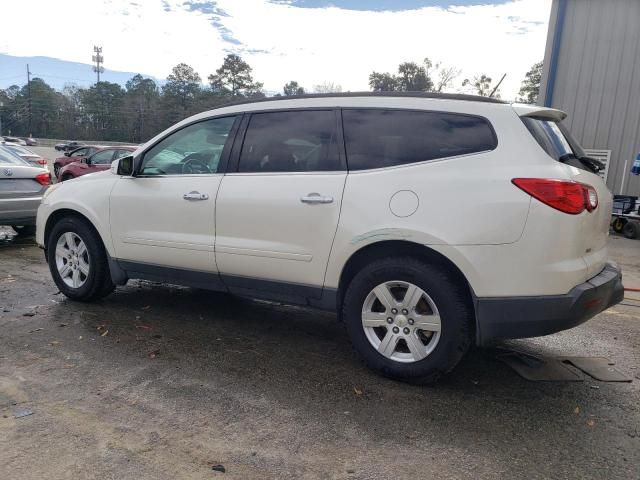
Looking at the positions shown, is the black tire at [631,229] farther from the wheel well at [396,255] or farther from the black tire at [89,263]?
the black tire at [89,263]

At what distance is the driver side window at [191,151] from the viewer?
13.8 feet

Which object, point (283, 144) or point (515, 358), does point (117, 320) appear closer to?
point (283, 144)

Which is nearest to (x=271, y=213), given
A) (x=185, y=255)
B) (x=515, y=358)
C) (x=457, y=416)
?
(x=185, y=255)

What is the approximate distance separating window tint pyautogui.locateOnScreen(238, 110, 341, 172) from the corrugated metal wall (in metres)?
10.8

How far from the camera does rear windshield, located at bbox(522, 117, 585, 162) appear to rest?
314cm

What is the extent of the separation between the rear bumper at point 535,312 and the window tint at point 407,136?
963 mm

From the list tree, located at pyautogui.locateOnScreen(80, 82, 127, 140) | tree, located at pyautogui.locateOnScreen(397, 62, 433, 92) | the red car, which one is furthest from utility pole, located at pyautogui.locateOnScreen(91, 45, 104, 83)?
the red car

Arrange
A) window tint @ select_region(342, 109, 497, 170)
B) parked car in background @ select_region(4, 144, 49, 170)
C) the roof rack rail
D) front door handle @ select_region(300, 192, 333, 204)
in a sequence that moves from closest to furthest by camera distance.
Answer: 1. window tint @ select_region(342, 109, 497, 170)
2. the roof rack rail
3. front door handle @ select_region(300, 192, 333, 204)
4. parked car in background @ select_region(4, 144, 49, 170)

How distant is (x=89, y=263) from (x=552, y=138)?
4113 mm

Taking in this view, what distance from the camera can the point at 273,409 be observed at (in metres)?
3.04

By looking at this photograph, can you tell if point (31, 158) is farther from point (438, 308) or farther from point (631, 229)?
point (631, 229)

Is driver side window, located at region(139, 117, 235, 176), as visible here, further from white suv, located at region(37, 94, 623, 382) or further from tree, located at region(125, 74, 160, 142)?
tree, located at region(125, 74, 160, 142)

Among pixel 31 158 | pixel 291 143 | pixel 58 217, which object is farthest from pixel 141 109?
pixel 291 143

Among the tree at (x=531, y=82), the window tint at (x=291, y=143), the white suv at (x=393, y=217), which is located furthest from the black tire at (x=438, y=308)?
the tree at (x=531, y=82)
